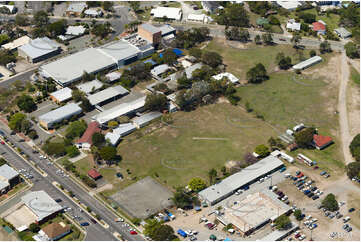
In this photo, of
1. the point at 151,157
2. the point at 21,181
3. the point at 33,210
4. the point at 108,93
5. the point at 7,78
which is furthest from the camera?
the point at 7,78

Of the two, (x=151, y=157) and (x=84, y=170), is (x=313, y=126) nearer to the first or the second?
(x=151, y=157)

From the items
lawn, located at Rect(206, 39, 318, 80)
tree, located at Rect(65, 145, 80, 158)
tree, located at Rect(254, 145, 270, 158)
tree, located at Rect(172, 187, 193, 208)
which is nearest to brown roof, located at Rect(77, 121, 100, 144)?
tree, located at Rect(65, 145, 80, 158)

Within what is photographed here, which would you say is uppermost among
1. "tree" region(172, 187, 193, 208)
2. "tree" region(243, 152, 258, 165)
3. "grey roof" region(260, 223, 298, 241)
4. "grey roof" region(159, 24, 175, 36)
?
"grey roof" region(159, 24, 175, 36)

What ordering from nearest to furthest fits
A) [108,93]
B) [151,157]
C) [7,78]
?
[151,157] < [108,93] < [7,78]

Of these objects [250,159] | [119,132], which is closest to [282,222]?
A: [250,159]

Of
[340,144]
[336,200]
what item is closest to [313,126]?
[340,144]

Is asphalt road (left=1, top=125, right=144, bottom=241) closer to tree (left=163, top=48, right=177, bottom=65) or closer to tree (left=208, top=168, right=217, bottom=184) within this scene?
tree (left=208, top=168, right=217, bottom=184)

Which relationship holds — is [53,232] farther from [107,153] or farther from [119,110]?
[119,110]
